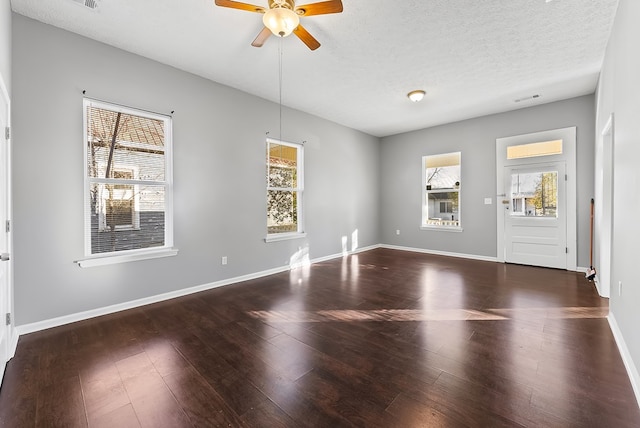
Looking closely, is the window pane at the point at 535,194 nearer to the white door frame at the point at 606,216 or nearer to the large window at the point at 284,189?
the white door frame at the point at 606,216

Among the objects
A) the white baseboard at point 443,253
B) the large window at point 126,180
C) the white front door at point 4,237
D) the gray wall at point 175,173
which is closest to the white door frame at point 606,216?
the white baseboard at point 443,253

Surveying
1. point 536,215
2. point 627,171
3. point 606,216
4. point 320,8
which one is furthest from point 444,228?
point 320,8

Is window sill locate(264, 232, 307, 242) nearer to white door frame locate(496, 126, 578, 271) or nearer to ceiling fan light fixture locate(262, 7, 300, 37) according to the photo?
Result: ceiling fan light fixture locate(262, 7, 300, 37)

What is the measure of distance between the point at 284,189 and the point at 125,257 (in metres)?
2.61

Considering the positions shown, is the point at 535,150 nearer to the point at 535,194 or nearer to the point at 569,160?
the point at 569,160

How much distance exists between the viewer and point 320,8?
2.19 meters

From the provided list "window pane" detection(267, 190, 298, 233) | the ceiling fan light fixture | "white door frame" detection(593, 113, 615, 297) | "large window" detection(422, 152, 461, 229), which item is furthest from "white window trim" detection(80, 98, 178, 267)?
"large window" detection(422, 152, 461, 229)

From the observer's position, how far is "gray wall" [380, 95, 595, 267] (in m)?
4.63

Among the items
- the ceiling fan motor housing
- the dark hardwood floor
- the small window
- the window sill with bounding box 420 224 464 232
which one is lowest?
the dark hardwood floor

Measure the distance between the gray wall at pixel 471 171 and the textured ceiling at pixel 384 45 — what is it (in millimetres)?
508

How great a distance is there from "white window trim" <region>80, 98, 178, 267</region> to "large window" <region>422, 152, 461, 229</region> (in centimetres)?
529

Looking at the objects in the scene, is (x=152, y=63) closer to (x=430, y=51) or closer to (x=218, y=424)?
(x=430, y=51)

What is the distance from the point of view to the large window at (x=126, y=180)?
3031mm

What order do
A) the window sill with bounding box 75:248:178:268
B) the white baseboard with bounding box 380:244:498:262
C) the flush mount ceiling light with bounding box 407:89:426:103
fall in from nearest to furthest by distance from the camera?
the window sill with bounding box 75:248:178:268 < the flush mount ceiling light with bounding box 407:89:426:103 < the white baseboard with bounding box 380:244:498:262
